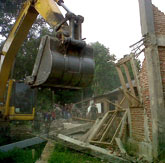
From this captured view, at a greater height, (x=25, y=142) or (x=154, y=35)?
(x=154, y=35)

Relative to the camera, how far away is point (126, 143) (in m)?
6.69

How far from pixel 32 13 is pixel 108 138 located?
5138 millimetres

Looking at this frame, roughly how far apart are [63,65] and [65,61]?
0.09 metres

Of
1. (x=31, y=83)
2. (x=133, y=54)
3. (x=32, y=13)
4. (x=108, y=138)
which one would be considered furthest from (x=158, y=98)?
(x=32, y=13)

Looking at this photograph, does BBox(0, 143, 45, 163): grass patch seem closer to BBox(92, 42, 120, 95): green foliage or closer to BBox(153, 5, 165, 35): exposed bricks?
BBox(153, 5, 165, 35): exposed bricks

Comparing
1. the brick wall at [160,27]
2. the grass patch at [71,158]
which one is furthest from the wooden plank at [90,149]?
the brick wall at [160,27]

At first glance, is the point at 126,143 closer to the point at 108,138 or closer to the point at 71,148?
the point at 108,138

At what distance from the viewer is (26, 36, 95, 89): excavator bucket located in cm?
308

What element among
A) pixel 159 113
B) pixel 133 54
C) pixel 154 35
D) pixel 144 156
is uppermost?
pixel 154 35

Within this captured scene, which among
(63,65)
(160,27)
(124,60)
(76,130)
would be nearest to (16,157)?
(76,130)

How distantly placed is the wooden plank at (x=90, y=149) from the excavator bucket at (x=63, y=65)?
8.28 ft

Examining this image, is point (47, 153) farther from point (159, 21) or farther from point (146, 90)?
point (159, 21)

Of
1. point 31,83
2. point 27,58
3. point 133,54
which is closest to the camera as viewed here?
point 31,83

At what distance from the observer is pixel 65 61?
317 cm
